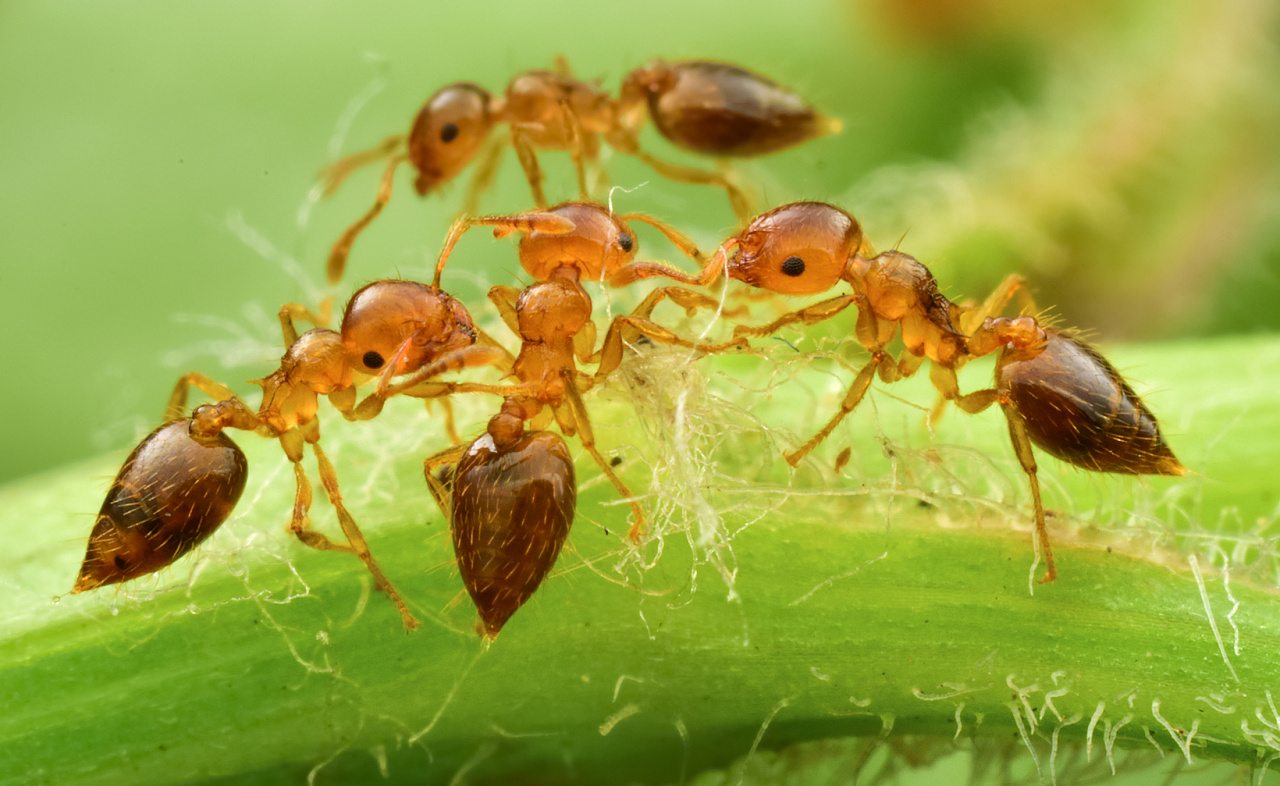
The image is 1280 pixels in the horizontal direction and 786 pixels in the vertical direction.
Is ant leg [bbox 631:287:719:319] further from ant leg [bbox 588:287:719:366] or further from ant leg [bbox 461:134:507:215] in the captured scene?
ant leg [bbox 461:134:507:215]

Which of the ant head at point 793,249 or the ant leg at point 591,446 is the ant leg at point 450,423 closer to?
the ant leg at point 591,446

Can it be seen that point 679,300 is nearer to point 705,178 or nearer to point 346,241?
point 705,178

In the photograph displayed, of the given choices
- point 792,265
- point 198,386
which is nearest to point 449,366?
point 198,386

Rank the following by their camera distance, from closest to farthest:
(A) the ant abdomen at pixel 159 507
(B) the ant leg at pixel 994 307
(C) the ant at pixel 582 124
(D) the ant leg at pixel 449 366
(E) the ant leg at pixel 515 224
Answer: (A) the ant abdomen at pixel 159 507 → (D) the ant leg at pixel 449 366 → (E) the ant leg at pixel 515 224 → (B) the ant leg at pixel 994 307 → (C) the ant at pixel 582 124

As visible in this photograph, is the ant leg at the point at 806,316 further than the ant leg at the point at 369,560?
Yes

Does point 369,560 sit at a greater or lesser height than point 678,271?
lesser

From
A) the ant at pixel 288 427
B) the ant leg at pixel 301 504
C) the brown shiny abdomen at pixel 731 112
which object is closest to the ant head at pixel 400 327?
the ant at pixel 288 427

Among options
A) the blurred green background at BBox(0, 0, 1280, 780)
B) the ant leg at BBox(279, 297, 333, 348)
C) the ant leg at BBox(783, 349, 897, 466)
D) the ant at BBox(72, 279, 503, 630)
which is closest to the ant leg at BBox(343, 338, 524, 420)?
the ant at BBox(72, 279, 503, 630)
